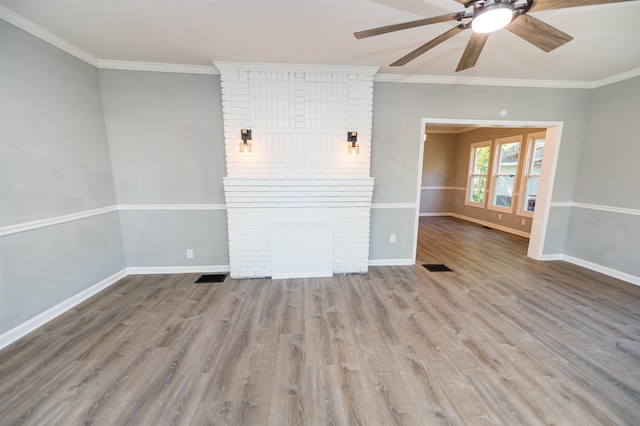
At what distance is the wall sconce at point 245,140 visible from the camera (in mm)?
2931

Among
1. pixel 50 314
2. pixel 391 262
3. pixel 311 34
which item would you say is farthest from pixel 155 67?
pixel 391 262

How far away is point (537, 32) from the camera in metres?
1.55

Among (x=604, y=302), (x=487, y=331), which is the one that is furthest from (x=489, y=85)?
(x=487, y=331)

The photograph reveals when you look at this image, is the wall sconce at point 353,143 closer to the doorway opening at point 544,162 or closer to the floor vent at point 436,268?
the doorway opening at point 544,162

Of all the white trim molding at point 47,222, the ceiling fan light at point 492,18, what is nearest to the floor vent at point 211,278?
the white trim molding at point 47,222

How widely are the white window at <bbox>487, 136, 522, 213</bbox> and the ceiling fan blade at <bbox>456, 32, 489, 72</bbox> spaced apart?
4908 mm

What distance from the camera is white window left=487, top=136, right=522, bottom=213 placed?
5730 mm

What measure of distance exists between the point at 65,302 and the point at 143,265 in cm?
90

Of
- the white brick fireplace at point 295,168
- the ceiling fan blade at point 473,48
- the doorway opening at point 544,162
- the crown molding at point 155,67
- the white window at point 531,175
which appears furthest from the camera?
the white window at point 531,175

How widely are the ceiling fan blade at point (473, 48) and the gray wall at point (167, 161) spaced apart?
2.71m

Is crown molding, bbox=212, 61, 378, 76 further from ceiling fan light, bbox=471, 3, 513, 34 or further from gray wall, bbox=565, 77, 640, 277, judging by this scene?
gray wall, bbox=565, 77, 640, 277

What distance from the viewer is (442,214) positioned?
7.92m

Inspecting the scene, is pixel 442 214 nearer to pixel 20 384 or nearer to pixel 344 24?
pixel 344 24

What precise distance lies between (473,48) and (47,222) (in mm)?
3863
